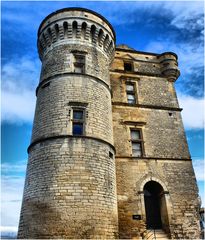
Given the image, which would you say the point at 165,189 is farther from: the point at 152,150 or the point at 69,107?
the point at 69,107

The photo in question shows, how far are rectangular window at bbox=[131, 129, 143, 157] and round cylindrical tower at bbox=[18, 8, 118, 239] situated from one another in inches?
98.8

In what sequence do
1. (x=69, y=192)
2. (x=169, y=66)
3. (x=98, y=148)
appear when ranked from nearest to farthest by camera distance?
(x=69, y=192) → (x=98, y=148) → (x=169, y=66)

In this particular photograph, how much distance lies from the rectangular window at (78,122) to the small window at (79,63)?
2.57 metres

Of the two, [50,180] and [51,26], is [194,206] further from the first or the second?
[51,26]

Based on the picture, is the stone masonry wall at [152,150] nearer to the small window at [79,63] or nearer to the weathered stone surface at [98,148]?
the weathered stone surface at [98,148]

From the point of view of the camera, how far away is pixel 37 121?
1139 centimetres

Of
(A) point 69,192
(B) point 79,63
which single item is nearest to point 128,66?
(B) point 79,63

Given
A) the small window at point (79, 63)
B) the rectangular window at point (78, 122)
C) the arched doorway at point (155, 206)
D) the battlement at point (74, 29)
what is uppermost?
the battlement at point (74, 29)

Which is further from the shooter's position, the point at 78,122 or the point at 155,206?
the point at 155,206

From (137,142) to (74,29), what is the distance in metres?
7.35

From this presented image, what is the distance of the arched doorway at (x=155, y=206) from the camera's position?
Answer: 39.6 feet

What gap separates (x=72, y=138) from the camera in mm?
10219

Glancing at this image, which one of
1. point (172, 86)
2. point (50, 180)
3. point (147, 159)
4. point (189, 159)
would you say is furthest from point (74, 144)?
point (172, 86)

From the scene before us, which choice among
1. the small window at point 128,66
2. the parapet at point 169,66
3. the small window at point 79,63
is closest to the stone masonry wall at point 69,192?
the small window at point 79,63
